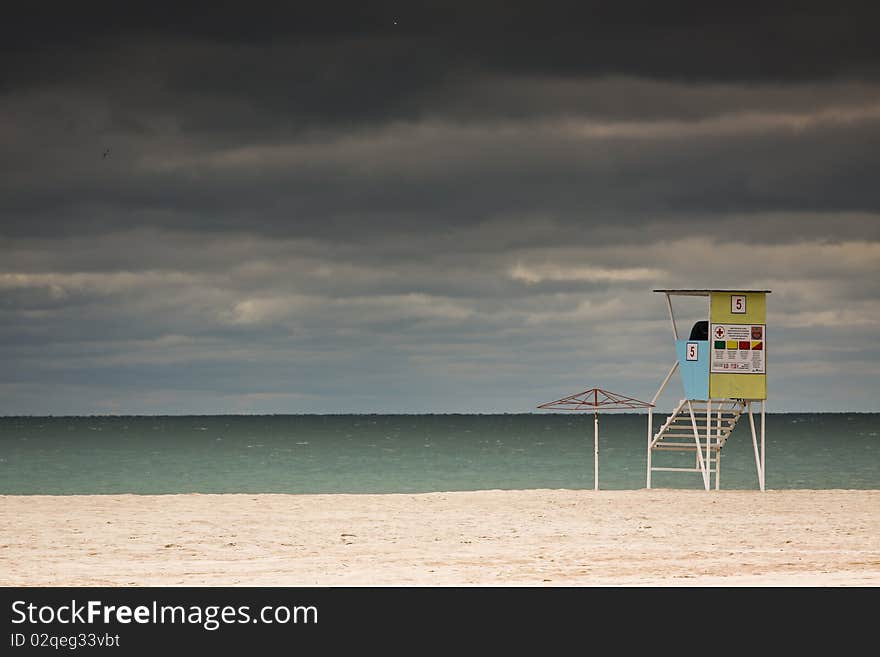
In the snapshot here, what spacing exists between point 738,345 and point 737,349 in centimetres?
10

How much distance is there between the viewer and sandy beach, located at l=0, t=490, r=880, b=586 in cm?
1650

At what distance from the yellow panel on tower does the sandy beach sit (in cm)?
284

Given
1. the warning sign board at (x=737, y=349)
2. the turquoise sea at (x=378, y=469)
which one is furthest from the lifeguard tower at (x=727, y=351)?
the turquoise sea at (x=378, y=469)

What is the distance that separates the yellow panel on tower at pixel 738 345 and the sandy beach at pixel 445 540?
2844 mm

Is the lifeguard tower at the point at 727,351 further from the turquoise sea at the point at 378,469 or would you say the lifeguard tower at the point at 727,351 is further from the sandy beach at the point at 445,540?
the turquoise sea at the point at 378,469

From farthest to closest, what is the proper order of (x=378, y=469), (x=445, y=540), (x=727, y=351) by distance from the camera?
(x=378, y=469)
(x=727, y=351)
(x=445, y=540)

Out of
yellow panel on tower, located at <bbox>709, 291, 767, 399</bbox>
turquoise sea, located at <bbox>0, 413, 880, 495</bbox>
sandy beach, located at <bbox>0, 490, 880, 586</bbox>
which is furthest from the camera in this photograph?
turquoise sea, located at <bbox>0, 413, 880, 495</bbox>

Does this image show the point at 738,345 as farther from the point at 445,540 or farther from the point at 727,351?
the point at 445,540

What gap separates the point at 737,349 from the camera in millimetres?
30766

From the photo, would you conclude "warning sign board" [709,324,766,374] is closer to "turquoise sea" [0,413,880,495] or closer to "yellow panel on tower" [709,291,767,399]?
"yellow panel on tower" [709,291,767,399]

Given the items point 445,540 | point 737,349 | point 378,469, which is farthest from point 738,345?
point 378,469

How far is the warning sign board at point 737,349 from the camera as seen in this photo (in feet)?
100

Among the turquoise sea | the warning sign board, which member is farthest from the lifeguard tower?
the turquoise sea

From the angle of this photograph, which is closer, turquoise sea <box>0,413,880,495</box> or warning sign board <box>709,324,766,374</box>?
warning sign board <box>709,324,766,374</box>
